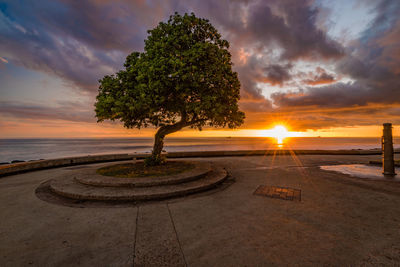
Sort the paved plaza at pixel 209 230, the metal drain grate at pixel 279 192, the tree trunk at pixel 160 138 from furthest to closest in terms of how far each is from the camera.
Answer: the tree trunk at pixel 160 138 < the metal drain grate at pixel 279 192 < the paved plaza at pixel 209 230

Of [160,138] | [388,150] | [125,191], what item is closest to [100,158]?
[160,138]

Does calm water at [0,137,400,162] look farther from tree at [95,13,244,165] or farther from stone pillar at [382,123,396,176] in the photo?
stone pillar at [382,123,396,176]

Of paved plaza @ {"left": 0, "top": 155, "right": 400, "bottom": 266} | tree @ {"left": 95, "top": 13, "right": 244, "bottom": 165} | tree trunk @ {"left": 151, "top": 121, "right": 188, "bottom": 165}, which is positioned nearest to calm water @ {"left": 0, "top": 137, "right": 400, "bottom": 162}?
tree trunk @ {"left": 151, "top": 121, "right": 188, "bottom": 165}

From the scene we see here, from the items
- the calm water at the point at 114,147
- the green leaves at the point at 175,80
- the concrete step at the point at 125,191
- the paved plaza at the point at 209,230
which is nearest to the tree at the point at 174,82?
the green leaves at the point at 175,80

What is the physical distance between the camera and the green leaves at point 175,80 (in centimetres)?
886

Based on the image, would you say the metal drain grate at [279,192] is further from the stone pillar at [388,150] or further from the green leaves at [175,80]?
the stone pillar at [388,150]

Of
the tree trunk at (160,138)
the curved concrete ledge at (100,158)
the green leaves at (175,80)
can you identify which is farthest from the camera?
the tree trunk at (160,138)

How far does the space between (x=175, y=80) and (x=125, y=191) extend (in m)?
5.91

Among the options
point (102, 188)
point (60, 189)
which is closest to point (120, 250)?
point (102, 188)

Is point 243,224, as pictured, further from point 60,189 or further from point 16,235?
point 60,189

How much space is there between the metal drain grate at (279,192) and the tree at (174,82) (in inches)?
178

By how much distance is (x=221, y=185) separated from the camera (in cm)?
789

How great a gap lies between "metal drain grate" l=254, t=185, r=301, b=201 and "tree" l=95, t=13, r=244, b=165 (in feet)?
14.8

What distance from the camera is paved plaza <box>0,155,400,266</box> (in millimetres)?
3186
